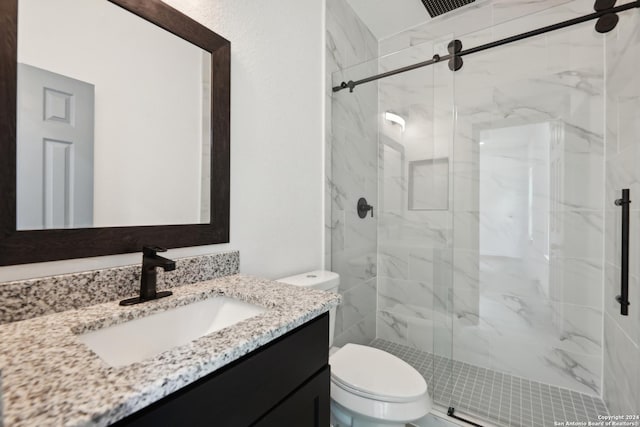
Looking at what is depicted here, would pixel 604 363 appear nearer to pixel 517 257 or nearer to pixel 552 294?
pixel 552 294

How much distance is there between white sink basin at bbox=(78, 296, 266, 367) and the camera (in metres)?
0.68

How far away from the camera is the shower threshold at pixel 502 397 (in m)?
1.46

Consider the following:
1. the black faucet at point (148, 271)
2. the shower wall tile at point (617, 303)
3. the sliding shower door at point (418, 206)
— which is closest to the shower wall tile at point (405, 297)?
the sliding shower door at point (418, 206)

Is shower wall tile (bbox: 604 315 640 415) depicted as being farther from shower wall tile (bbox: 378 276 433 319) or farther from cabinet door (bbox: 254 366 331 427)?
cabinet door (bbox: 254 366 331 427)

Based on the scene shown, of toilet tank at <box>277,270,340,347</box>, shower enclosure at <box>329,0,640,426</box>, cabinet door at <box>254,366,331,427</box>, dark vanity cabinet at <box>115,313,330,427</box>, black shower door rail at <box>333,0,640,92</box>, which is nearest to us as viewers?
dark vanity cabinet at <box>115,313,330,427</box>

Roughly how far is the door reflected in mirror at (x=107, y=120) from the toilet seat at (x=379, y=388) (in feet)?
2.93

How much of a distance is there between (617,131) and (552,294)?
99 centimetres

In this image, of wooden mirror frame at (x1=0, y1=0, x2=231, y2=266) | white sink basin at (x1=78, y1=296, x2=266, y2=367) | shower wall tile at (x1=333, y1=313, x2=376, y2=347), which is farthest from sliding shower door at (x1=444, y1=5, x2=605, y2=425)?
wooden mirror frame at (x1=0, y1=0, x2=231, y2=266)

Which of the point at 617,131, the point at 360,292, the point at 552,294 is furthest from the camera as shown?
the point at 360,292

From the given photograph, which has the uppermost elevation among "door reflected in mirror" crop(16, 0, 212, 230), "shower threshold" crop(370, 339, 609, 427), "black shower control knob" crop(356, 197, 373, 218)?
"door reflected in mirror" crop(16, 0, 212, 230)

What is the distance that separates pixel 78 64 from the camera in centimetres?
78

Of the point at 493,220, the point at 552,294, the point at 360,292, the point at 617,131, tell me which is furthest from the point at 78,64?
the point at 552,294

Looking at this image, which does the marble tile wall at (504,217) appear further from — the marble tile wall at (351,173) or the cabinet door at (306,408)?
the cabinet door at (306,408)

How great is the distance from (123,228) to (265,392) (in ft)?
2.09
